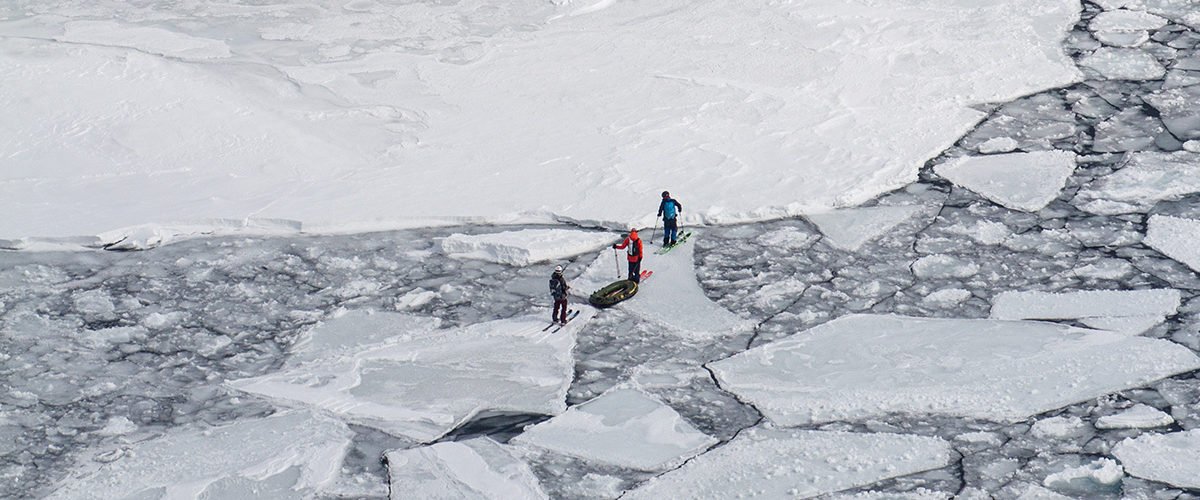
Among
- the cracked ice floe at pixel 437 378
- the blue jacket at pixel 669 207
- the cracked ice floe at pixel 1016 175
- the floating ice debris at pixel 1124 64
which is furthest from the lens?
the floating ice debris at pixel 1124 64

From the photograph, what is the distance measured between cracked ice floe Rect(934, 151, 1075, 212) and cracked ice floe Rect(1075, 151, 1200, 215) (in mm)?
215

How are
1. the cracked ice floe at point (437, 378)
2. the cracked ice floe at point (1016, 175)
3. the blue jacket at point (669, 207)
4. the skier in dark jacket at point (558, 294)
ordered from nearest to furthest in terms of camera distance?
the cracked ice floe at point (437, 378) < the skier in dark jacket at point (558, 294) < the blue jacket at point (669, 207) < the cracked ice floe at point (1016, 175)

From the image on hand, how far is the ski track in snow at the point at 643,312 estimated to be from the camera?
490 centimetres

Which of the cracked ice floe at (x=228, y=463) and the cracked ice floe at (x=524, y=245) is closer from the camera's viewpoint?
the cracked ice floe at (x=228, y=463)

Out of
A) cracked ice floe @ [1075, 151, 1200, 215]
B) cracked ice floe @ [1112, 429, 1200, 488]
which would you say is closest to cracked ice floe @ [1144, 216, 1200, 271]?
cracked ice floe @ [1075, 151, 1200, 215]

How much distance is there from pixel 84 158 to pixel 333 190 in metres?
1.85

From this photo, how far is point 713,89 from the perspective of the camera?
8.96 meters

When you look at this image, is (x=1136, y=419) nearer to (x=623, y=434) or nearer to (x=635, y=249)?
(x=623, y=434)

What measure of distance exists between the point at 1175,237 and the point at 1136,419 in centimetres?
197

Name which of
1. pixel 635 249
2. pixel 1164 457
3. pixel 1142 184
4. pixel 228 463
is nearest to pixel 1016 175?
pixel 1142 184

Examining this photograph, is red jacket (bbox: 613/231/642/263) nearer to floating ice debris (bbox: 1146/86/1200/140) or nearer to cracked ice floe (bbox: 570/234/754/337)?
cracked ice floe (bbox: 570/234/754/337)

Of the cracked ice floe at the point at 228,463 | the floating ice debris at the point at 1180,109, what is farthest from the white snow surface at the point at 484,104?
the cracked ice floe at the point at 228,463

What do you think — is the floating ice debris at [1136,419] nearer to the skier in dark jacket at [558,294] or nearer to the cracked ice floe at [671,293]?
the cracked ice floe at [671,293]

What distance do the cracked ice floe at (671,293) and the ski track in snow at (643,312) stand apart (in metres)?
0.06
